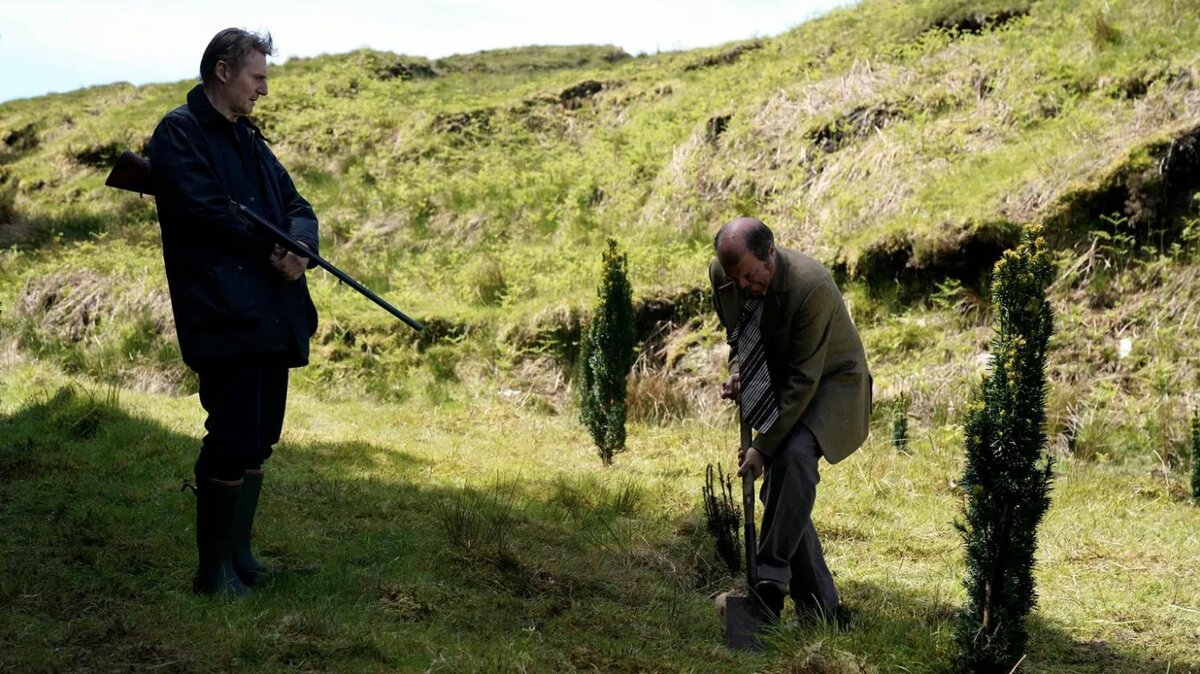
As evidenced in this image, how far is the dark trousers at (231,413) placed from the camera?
4.37 m

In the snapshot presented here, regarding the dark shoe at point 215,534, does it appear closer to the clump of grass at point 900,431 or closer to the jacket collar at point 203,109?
the jacket collar at point 203,109

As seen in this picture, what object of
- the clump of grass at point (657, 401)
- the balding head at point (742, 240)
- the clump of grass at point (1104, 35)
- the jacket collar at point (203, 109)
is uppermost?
the clump of grass at point (1104, 35)

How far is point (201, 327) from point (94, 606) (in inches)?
51.7

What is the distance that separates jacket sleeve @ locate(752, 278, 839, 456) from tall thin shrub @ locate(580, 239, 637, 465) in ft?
14.4

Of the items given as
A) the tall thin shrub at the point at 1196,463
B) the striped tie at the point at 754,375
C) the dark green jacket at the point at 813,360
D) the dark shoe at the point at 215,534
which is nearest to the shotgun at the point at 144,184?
the dark shoe at the point at 215,534

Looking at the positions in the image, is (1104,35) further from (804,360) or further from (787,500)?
(787,500)

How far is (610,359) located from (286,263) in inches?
187

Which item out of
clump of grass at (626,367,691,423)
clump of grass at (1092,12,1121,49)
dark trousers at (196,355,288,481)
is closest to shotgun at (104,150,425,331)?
dark trousers at (196,355,288,481)

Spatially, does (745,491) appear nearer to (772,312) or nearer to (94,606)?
(772,312)

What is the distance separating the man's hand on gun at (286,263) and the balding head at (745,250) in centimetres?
188

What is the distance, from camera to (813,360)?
446cm

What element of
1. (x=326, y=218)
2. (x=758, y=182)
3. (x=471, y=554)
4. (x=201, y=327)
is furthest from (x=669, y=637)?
(x=326, y=218)

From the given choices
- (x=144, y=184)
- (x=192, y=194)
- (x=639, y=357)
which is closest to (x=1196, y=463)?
(x=639, y=357)

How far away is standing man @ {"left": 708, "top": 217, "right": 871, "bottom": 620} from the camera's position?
4.41 meters
